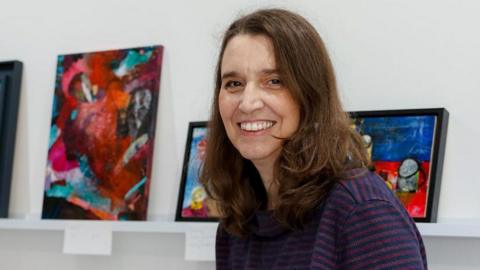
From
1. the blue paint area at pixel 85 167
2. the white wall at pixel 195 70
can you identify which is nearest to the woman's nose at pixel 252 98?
the white wall at pixel 195 70

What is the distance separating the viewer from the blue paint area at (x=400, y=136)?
5.19 feet

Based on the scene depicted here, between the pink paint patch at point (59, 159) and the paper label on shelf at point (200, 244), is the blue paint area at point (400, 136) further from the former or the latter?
the pink paint patch at point (59, 159)

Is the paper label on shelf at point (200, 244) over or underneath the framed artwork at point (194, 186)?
underneath

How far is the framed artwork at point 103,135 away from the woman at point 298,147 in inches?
27.1

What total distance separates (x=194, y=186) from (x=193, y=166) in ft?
0.19

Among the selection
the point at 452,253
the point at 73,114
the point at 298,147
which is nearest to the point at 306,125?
the point at 298,147

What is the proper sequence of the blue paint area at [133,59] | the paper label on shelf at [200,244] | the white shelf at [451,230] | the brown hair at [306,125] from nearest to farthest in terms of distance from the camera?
the brown hair at [306,125]
the white shelf at [451,230]
the paper label on shelf at [200,244]
the blue paint area at [133,59]

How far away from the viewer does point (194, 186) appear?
1865 millimetres

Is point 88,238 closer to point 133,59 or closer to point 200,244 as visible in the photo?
point 200,244

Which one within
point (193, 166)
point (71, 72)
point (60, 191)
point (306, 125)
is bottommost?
point (60, 191)

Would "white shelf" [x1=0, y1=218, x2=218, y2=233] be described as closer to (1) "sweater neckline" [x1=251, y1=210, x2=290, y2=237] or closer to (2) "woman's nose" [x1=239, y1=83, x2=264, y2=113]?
(1) "sweater neckline" [x1=251, y1=210, x2=290, y2=237]

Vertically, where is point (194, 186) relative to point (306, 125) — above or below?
below

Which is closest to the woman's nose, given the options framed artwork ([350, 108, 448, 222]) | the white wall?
framed artwork ([350, 108, 448, 222])

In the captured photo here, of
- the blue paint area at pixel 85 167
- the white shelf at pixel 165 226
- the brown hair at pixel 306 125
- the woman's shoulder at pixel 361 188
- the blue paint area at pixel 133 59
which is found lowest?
the white shelf at pixel 165 226
